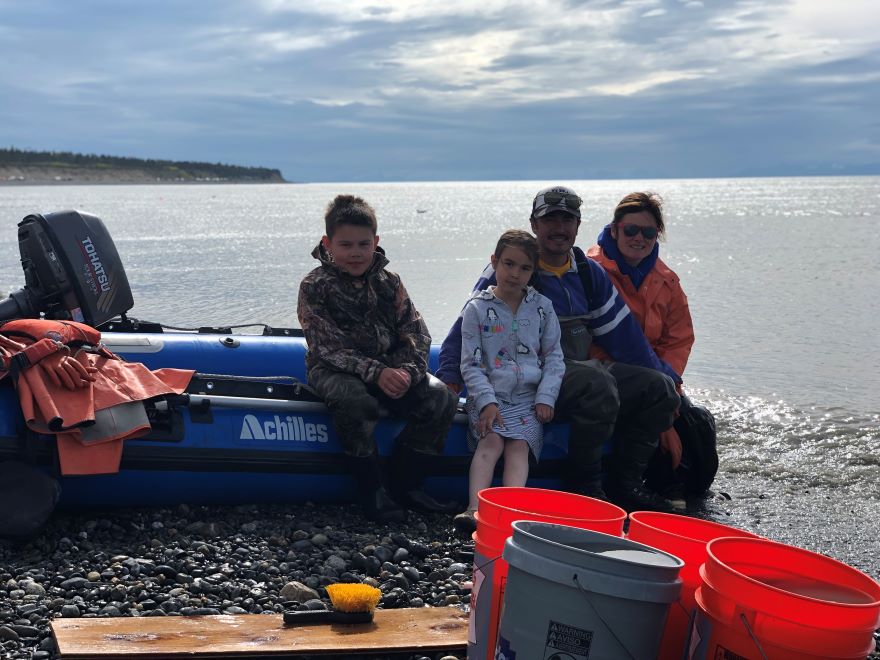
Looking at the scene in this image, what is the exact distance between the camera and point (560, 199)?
5066 millimetres

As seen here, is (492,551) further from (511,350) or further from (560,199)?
(560,199)

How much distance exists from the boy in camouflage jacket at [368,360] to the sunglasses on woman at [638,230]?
142cm

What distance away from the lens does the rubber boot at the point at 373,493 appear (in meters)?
4.76

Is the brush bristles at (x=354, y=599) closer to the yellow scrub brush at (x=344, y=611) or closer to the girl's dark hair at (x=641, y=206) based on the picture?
the yellow scrub brush at (x=344, y=611)

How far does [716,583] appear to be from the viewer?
2.41 metres

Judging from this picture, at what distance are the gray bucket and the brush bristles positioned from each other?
97 centimetres

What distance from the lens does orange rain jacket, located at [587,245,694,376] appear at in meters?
5.68

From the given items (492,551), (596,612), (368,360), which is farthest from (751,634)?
(368,360)

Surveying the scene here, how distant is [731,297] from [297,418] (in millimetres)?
15151

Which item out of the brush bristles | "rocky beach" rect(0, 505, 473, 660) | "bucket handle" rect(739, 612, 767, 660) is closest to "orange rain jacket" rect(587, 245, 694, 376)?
"rocky beach" rect(0, 505, 473, 660)

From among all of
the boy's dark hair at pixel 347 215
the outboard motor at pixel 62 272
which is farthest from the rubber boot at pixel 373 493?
the outboard motor at pixel 62 272

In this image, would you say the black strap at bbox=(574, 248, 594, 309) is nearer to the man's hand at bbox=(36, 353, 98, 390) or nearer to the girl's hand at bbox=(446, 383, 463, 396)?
the girl's hand at bbox=(446, 383, 463, 396)

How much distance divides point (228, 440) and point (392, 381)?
0.88 meters

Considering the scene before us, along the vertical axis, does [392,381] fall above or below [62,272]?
below
